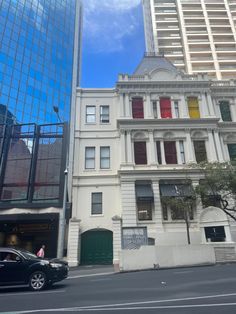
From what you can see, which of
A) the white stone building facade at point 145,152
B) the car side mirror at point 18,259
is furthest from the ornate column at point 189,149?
the car side mirror at point 18,259

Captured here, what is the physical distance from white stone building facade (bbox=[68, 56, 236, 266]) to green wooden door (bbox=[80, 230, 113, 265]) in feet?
0.28

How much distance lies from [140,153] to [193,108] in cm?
837

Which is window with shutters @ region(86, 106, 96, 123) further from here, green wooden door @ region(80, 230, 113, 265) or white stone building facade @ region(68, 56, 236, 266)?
green wooden door @ region(80, 230, 113, 265)

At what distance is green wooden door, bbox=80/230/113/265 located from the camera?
71.9 ft

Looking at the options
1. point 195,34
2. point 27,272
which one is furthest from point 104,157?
point 195,34

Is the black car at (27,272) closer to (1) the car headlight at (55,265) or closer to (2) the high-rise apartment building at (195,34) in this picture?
(1) the car headlight at (55,265)

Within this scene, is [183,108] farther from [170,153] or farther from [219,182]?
[219,182]

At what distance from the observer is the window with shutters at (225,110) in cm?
2869

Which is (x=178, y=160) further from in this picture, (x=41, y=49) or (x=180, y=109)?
(x=41, y=49)

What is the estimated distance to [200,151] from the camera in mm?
25938

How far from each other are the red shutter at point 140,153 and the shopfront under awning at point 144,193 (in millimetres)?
2665

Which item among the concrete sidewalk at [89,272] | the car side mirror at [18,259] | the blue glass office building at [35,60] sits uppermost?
the blue glass office building at [35,60]

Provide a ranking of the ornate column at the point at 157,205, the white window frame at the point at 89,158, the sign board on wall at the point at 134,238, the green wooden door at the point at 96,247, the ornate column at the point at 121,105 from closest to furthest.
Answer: the sign board on wall at the point at 134,238
the green wooden door at the point at 96,247
the ornate column at the point at 157,205
the white window frame at the point at 89,158
the ornate column at the point at 121,105

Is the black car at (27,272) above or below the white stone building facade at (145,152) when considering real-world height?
below
